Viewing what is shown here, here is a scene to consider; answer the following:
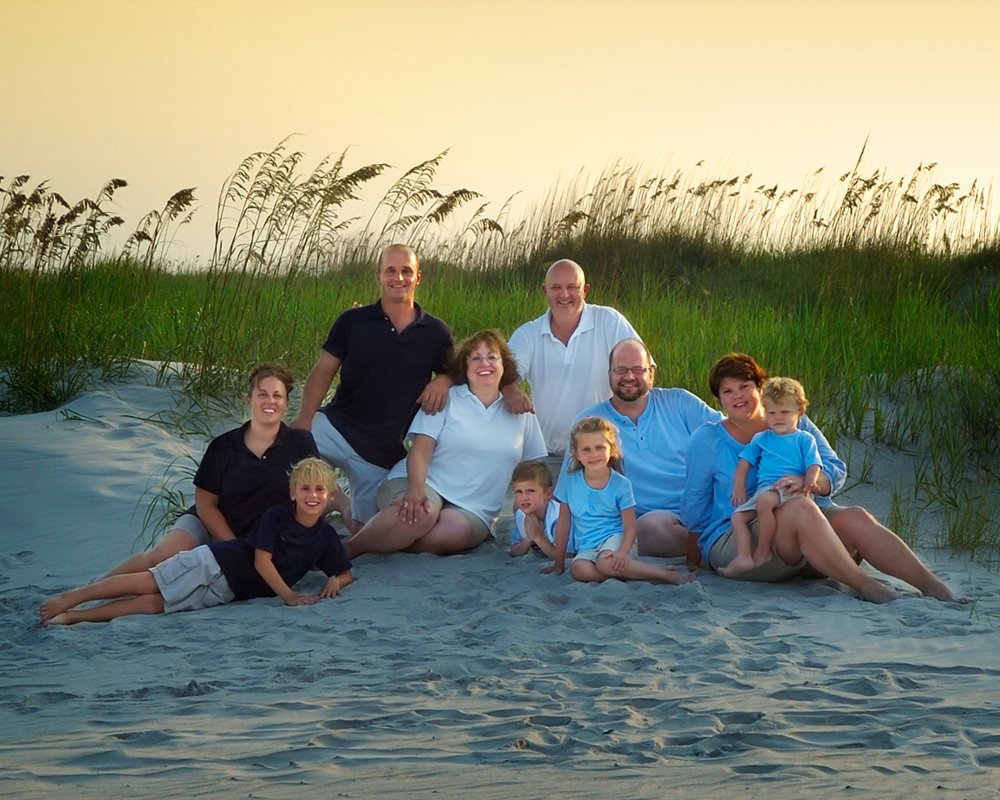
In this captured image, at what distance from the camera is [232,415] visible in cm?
969

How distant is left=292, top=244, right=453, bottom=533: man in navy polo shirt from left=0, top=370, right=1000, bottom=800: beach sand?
62cm

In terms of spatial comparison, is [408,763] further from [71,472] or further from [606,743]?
[71,472]

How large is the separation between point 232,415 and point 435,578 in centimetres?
381

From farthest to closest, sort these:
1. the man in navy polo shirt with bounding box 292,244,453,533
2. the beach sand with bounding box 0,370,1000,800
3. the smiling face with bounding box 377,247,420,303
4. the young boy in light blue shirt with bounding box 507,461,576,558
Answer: the man in navy polo shirt with bounding box 292,244,453,533, the smiling face with bounding box 377,247,420,303, the young boy in light blue shirt with bounding box 507,461,576,558, the beach sand with bounding box 0,370,1000,800

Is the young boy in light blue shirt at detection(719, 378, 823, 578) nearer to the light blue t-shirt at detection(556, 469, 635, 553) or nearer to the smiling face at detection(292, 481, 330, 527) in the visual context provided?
the light blue t-shirt at detection(556, 469, 635, 553)

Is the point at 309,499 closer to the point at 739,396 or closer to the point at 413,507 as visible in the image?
the point at 413,507

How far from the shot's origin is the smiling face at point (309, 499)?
19.3 feet

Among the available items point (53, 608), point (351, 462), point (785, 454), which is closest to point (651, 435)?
point (785, 454)

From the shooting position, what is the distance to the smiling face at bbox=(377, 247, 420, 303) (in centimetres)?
681

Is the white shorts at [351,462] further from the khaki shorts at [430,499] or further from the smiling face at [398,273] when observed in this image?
the smiling face at [398,273]

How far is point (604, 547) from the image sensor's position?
20.1 ft

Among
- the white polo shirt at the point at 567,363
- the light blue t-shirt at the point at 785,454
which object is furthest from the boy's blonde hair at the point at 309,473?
the light blue t-shirt at the point at 785,454

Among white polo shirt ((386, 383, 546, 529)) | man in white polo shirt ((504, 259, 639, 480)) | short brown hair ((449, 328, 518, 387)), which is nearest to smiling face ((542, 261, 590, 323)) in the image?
man in white polo shirt ((504, 259, 639, 480))

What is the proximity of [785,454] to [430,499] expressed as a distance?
1.82 metres
